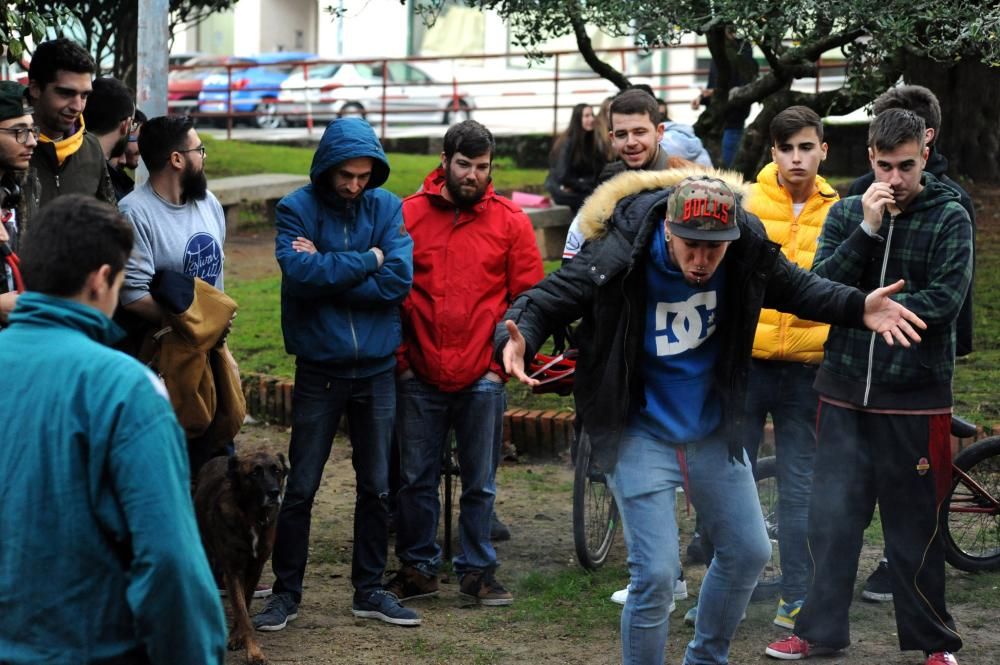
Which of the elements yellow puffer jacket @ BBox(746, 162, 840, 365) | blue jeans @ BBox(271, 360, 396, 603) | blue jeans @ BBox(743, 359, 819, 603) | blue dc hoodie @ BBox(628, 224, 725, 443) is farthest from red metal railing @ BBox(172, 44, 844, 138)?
blue dc hoodie @ BBox(628, 224, 725, 443)

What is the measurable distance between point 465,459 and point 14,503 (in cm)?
349

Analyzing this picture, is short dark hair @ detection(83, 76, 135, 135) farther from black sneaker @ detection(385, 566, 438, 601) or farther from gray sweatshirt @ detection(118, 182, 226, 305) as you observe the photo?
black sneaker @ detection(385, 566, 438, 601)

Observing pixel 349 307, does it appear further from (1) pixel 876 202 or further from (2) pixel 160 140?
(1) pixel 876 202

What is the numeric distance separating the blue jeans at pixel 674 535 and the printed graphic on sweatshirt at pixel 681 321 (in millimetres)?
328

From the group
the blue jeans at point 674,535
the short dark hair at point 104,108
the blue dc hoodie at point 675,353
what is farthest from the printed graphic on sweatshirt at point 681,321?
the short dark hair at point 104,108

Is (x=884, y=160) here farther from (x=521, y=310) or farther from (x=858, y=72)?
(x=858, y=72)

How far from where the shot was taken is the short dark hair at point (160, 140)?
5605 millimetres

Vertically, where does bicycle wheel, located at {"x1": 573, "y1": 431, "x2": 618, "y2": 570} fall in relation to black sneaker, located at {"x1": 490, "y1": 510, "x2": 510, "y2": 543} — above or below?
above

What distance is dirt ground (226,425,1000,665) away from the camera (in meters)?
5.59

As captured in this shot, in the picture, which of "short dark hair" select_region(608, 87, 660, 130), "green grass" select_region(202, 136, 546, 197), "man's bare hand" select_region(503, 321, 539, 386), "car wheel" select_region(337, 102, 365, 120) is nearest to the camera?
"man's bare hand" select_region(503, 321, 539, 386)

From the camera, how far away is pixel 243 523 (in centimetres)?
561

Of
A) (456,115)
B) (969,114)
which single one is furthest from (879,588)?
Result: (456,115)

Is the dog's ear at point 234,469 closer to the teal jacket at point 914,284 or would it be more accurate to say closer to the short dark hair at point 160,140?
the short dark hair at point 160,140

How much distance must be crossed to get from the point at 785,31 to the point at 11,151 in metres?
5.30
